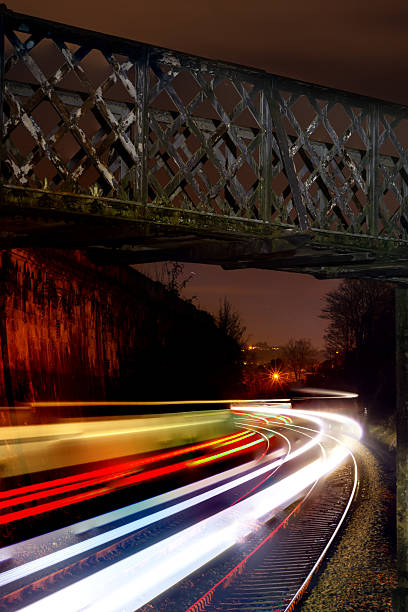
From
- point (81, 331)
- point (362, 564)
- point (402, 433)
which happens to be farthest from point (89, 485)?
point (402, 433)

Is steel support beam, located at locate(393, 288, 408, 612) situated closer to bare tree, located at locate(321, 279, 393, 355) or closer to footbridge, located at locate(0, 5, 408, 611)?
footbridge, located at locate(0, 5, 408, 611)

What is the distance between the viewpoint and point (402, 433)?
34.2 feet

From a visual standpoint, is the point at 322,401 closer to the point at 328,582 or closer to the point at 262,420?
the point at 262,420

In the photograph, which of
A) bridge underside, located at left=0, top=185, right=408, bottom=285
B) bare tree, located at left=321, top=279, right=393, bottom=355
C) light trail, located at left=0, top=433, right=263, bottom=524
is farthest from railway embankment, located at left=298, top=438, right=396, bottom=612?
bare tree, located at left=321, top=279, right=393, bottom=355

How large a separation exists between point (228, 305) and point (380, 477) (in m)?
36.4

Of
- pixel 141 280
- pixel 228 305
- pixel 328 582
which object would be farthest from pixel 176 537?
pixel 228 305

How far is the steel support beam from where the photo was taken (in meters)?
10.0

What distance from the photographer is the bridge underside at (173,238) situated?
7.10m

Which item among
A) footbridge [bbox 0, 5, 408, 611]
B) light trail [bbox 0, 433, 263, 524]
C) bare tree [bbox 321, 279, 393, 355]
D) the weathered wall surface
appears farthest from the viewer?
bare tree [bbox 321, 279, 393, 355]

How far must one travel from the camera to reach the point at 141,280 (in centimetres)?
2445

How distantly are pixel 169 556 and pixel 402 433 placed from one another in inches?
Result: 151

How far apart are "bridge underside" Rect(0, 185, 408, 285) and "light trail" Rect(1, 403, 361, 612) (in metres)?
3.94

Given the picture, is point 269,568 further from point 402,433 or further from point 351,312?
point 351,312

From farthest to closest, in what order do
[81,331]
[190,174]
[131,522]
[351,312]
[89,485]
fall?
[351,312] < [81,331] < [89,485] < [131,522] < [190,174]
